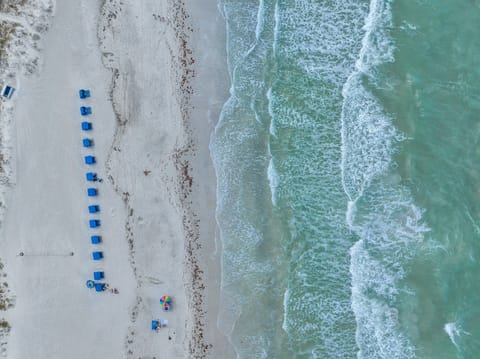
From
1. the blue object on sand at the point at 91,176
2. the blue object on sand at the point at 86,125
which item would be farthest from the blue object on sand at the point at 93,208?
the blue object on sand at the point at 86,125

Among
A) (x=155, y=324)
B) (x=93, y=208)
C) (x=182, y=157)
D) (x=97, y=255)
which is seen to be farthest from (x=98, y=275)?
(x=182, y=157)

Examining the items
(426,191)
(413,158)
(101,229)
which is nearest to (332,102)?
(413,158)

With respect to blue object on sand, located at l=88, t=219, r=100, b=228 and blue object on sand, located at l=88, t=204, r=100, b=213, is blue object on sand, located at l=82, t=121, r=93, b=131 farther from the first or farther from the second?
blue object on sand, located at l=88, t=219, r=100, b=228

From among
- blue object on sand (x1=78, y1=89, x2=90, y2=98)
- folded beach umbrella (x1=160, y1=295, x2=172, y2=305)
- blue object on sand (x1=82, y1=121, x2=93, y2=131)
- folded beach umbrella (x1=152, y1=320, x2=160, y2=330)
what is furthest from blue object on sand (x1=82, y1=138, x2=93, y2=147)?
folded beach umbrella (x1=152, y1=320, x2=160, y2=330)

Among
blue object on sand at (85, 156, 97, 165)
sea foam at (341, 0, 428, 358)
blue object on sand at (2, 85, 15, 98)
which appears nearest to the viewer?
sea foam at (341, 0, 428, 358)

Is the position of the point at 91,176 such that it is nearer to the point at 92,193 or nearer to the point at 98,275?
the point at 92,193
